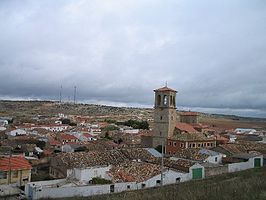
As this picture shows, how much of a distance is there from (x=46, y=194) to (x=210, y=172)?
50.0 ft

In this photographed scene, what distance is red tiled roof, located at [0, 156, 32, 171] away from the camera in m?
28.2

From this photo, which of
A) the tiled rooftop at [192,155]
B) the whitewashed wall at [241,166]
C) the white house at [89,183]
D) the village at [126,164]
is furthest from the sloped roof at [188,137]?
the white house at [89,183]

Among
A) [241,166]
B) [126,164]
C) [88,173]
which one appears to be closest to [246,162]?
[241,166]

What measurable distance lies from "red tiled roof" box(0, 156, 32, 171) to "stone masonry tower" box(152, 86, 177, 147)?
753 inches

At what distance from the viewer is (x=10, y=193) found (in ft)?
82.6

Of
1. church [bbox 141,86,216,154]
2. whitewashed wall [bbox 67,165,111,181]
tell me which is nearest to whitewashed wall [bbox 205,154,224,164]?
church [bbox 141,86,216,154]

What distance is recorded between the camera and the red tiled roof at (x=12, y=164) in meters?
28.2

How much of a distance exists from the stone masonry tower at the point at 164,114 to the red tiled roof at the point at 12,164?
753 inches

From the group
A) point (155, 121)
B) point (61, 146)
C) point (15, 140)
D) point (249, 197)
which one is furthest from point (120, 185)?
point (15, 140)

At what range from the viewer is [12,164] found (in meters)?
28.8

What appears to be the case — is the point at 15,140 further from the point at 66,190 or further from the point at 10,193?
the point at 66,190

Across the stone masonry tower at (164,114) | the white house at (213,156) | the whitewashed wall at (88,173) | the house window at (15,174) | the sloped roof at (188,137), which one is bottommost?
the house window at (15,174)

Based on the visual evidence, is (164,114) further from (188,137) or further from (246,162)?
(246,162)

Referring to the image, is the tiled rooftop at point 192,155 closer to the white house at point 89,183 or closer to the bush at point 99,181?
the white house at point 89,183
